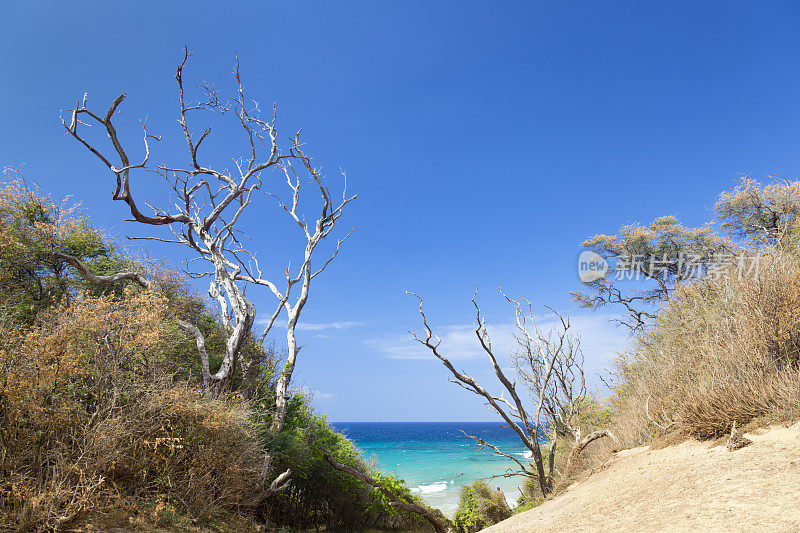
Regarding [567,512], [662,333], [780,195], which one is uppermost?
[780,195]

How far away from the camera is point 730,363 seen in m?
6.17

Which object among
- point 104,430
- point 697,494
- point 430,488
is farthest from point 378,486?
point 430,488

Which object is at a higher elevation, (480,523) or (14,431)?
(14,431)

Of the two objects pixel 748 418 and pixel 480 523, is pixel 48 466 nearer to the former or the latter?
pixel 748 418

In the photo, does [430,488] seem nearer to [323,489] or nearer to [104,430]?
[323,489]

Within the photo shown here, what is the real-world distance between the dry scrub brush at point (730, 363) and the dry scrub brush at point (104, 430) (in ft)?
26.7

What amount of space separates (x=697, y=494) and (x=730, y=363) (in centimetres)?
317

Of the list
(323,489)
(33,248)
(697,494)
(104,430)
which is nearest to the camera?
(697,494)

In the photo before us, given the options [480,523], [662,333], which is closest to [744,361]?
[662,333]

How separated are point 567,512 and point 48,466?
7.07 metres

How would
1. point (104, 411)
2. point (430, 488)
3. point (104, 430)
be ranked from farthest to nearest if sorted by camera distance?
point (430, 488), point (104, 411), point (104, 430)

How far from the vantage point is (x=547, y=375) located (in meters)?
10.8

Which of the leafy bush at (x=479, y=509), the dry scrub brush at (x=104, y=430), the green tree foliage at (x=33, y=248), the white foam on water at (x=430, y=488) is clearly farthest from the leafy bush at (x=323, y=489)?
the white foam on water at (x=430, y=488)

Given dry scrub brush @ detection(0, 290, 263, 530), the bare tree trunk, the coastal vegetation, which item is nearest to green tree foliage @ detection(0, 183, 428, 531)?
dry scrub brush @ detection(0, 290, 263, 530)
